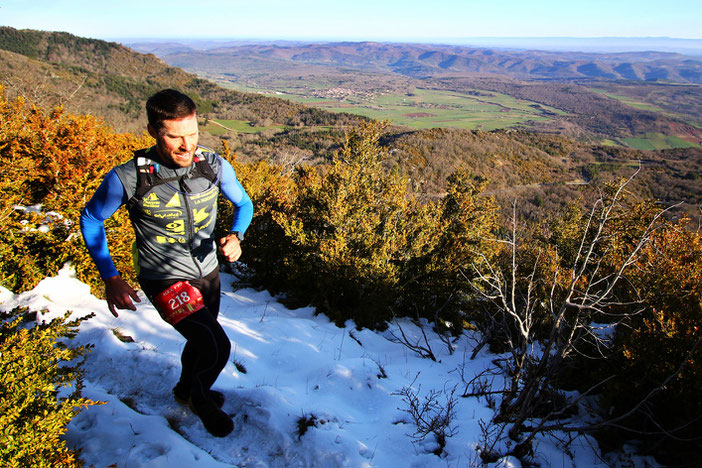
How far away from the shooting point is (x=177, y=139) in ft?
6.43

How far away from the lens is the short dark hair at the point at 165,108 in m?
1.86

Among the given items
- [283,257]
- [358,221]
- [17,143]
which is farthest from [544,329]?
[17,143]

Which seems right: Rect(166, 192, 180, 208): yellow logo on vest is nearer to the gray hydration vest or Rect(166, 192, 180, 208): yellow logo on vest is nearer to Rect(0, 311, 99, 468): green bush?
the gray hydration vest

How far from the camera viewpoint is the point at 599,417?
12.0 feet

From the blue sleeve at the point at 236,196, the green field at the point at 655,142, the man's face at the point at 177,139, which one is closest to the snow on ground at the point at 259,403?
the blue sleeve at the point at 236,196

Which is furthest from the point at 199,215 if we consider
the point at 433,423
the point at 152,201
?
the point at 433,423

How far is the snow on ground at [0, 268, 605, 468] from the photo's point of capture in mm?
2346

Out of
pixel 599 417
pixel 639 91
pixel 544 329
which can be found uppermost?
pixel 639 91

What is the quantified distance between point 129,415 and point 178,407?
331 mm

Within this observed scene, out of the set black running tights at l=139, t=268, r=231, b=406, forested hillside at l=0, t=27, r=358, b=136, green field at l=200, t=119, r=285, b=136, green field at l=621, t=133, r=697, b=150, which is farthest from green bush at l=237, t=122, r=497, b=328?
green field at l=621, t=133, r=697, b=150

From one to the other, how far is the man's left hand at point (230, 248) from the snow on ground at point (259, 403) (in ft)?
4.37

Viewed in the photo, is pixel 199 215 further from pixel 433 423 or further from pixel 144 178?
pixel 433 423

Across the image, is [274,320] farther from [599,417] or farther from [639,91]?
[639,91]

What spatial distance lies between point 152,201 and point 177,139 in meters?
0.41
